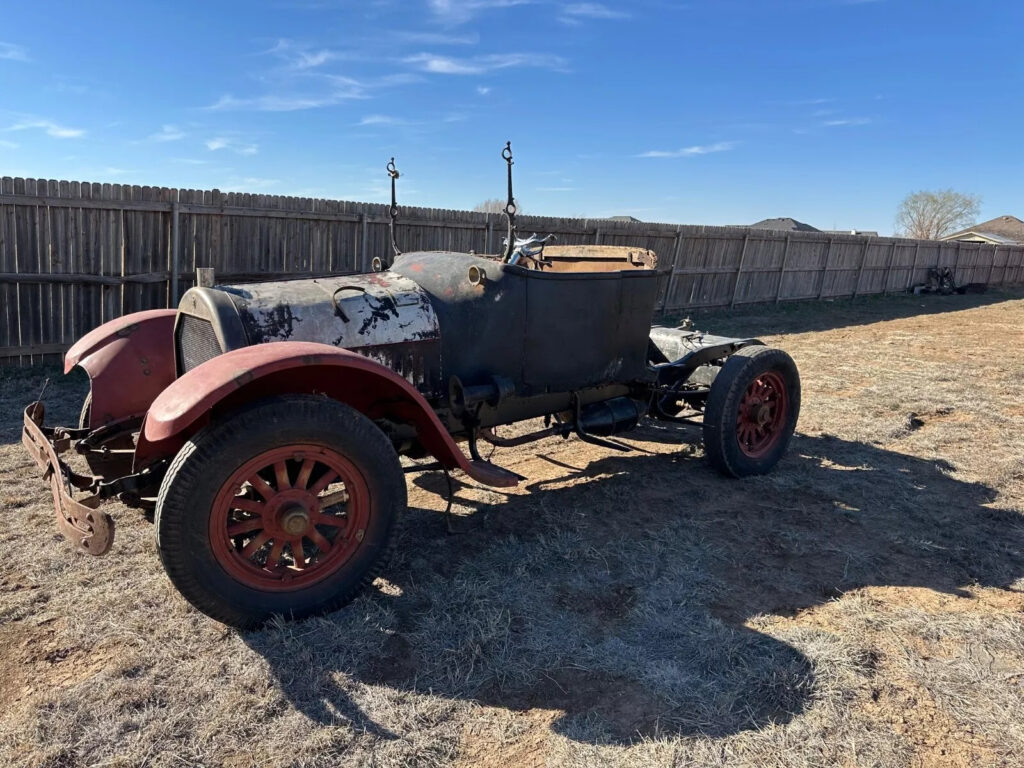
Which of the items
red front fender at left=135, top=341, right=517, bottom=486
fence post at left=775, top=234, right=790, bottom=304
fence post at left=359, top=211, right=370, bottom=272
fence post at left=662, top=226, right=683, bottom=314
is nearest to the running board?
red front fender at left=135, top=341, right=517, bottom=486

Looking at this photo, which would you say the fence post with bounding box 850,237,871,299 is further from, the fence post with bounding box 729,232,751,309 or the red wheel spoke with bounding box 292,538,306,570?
the red wheel spoke with bounding box 292,538,306,570

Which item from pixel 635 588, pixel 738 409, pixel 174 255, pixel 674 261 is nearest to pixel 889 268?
pixel 674 261

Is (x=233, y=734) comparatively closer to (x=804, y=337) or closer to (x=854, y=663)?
(x=854, y=663)

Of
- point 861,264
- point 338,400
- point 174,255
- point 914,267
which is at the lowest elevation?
point 338,400

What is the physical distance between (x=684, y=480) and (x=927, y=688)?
2305mm

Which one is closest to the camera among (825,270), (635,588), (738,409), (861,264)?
(635,588)

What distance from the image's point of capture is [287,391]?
116 inches

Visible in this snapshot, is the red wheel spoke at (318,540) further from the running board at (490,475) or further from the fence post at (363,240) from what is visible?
the fence post at (363,240)

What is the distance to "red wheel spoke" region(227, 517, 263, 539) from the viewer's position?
8.75 feet

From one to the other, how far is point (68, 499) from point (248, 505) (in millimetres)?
663

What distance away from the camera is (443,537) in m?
3.74

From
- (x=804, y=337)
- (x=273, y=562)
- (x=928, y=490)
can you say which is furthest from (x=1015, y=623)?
(x=804, y=337)

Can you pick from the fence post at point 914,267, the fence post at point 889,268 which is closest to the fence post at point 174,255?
the fence post at point 889,268

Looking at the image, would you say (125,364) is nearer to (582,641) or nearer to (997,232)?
(582,641)
